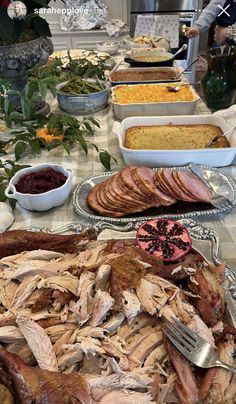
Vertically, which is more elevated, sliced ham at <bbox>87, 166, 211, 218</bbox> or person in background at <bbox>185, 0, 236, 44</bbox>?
person in background at <bbox>185, 0, 236, 44</bbox>

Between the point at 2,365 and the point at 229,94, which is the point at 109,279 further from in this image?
the point at 229,94

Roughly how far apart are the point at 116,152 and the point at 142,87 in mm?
568

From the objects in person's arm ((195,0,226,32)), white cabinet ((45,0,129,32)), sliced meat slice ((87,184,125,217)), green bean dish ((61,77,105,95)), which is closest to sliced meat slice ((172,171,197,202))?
sliced meat slice ((87,184,125,217))

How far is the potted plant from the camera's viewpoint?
1.67 metres

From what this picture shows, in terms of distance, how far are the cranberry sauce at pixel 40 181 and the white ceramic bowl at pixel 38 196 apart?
19mm

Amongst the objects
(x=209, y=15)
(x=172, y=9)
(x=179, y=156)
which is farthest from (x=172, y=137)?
(x=172, y=9)

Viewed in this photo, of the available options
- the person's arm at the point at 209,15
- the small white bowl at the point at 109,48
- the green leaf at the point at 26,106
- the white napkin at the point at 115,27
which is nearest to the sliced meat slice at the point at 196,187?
the green leaf at the point at 26,106

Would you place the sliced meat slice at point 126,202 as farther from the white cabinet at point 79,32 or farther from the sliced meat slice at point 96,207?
the white cabinet at point 79,32

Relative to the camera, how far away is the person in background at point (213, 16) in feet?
10.4

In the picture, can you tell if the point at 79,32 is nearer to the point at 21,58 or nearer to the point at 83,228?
the point at 21,58

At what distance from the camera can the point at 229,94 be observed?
1955mm

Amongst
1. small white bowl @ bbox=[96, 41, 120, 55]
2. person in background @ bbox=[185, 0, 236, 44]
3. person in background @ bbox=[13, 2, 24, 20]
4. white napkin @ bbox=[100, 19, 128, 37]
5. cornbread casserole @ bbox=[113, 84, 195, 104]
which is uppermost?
person in background @ bbox=[13, 2, 24, 20]

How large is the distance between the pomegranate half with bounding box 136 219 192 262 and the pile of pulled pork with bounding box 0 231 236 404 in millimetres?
49

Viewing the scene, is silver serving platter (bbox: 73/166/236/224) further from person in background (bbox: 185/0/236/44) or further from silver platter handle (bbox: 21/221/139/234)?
person in background (bbox: 185/0/236/44)
